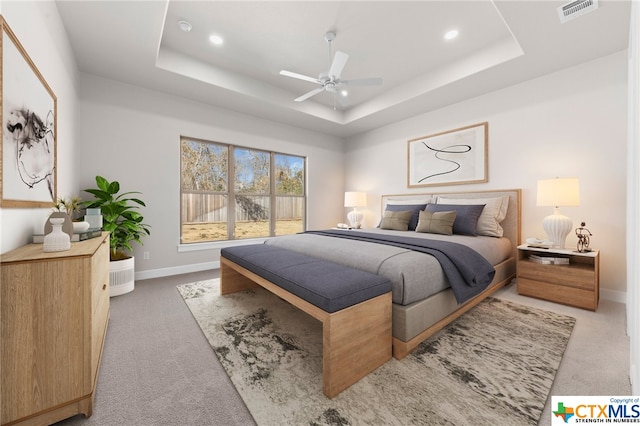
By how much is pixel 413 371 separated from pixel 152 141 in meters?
4.14

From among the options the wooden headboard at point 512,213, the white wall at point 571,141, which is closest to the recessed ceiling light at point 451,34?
the white wall at point 571,141

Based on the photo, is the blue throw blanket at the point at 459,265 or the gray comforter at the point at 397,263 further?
the blue throw blanket at the point at 459,265

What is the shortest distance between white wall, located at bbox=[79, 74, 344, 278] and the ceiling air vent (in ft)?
13.2

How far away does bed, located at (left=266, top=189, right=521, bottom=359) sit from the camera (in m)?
1.72

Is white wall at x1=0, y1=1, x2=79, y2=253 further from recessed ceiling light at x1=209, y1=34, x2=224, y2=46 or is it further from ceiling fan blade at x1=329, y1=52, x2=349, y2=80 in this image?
ceiling fan blade at x1=329, y1=52, x2=349, y2=80

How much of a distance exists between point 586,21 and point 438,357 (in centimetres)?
323

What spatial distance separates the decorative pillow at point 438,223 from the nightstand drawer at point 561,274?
0.84 m

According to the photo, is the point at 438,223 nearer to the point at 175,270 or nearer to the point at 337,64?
the point at 337,64

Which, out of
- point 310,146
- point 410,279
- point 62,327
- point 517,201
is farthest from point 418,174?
point 62,327

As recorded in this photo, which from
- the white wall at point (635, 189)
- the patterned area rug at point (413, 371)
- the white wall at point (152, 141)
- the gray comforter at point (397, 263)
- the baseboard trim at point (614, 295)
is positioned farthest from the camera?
the white wall at point (152, 141)

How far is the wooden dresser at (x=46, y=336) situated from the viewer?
1.06 m

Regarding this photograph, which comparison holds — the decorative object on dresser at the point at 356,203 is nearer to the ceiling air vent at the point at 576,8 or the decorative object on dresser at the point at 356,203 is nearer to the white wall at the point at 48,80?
the ceiling air vent at the point at 576,8

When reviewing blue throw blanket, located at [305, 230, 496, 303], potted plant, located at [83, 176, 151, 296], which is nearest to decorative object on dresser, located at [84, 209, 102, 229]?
potted plant, located at [83, 176, 151, 296]

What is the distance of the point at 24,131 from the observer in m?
1.54
